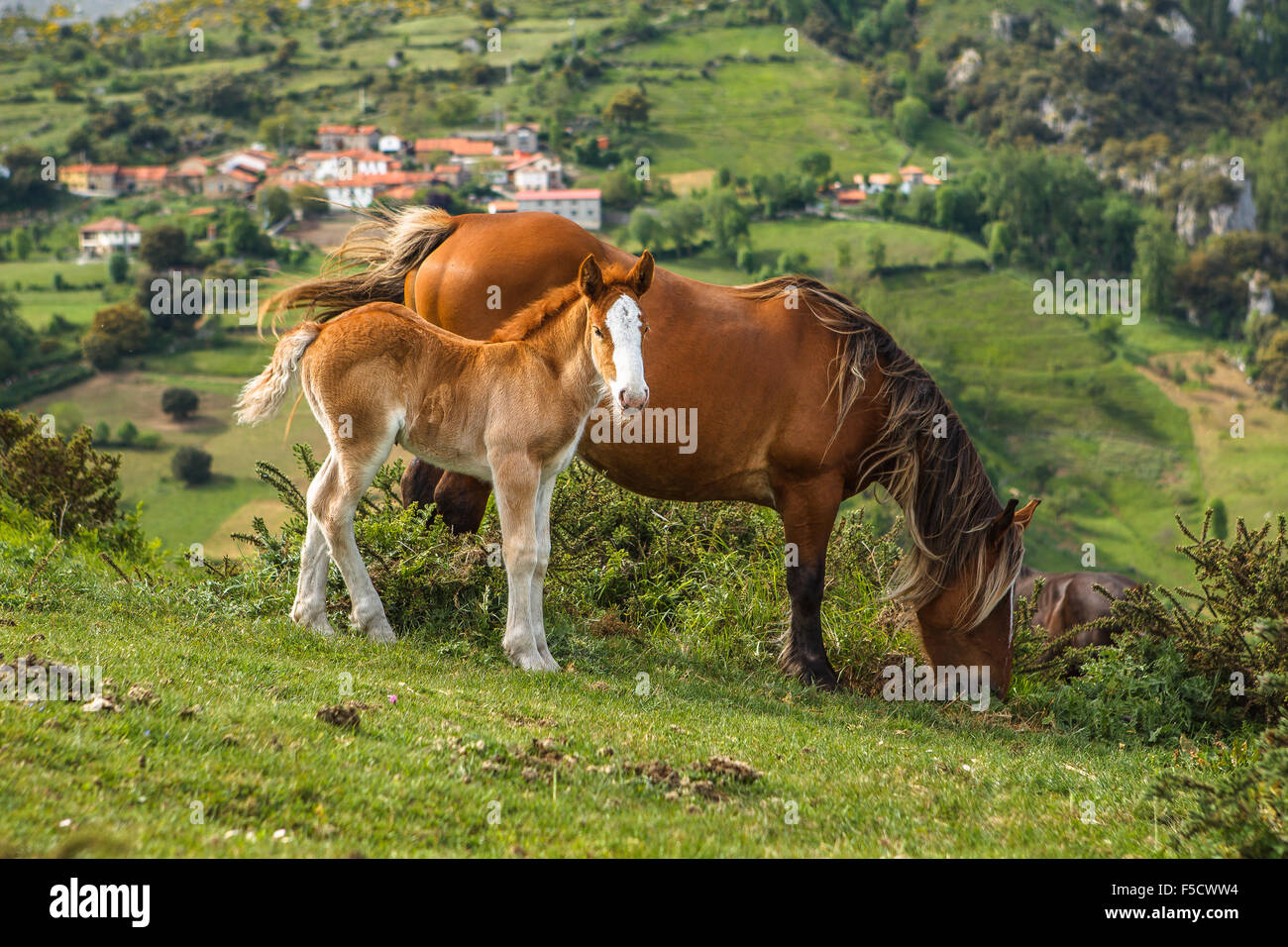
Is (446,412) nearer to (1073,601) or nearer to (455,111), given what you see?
(1073,601)

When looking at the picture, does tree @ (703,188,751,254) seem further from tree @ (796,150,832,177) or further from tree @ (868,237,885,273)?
tree @ (796,150,832,177)

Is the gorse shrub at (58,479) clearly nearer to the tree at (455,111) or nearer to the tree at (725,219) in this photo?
the tree at (725,219)

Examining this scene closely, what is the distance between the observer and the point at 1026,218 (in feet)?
508

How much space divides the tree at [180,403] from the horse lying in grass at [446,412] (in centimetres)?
9468

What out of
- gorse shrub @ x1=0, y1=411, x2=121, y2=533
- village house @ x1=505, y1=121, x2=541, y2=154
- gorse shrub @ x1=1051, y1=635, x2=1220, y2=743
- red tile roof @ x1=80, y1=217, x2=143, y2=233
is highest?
village house @ x1=505, y1=121, x2=541, y2=154

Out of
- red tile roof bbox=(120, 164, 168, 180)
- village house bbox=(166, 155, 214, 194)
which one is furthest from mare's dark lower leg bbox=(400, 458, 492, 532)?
red tile roof bbox=(120, 164, 168, 180)

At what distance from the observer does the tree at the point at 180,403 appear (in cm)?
9456

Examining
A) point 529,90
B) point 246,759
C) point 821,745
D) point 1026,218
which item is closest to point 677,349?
point 821,745

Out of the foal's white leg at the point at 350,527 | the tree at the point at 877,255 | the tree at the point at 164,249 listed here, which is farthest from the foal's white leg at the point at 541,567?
the tree at the point at 164,249

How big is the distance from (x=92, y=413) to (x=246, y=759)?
4269 inches

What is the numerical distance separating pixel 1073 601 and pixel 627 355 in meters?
9.72

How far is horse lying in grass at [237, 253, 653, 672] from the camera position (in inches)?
288

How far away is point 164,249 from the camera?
12719 centimetres

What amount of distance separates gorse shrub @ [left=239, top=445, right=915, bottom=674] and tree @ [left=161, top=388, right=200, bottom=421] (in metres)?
91.6
